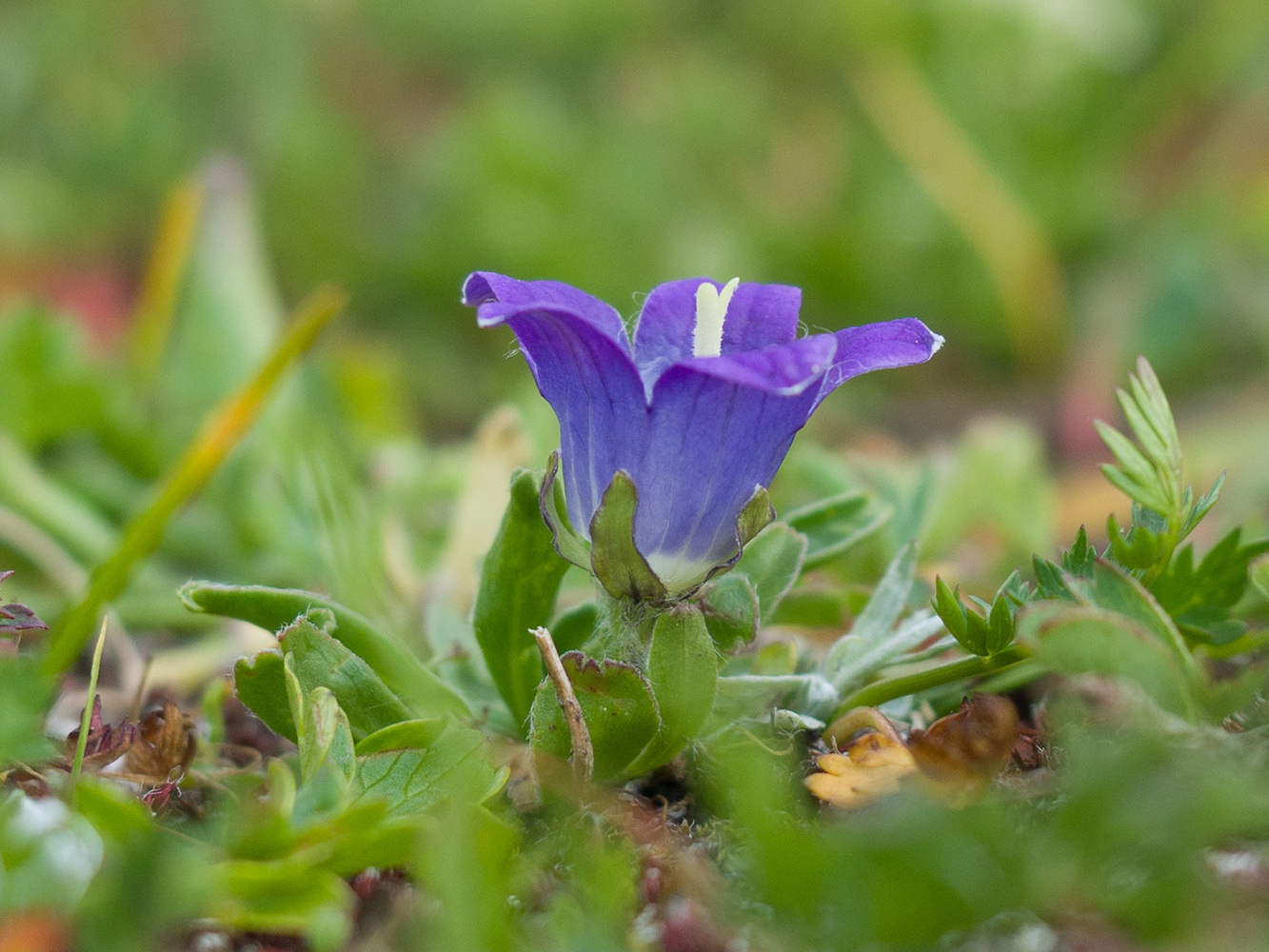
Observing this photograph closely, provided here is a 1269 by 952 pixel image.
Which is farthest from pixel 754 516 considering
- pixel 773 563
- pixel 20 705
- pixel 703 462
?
pixel 20 705

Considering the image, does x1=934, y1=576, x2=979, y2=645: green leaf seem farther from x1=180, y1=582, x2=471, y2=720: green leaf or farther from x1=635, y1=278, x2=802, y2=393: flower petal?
x1=180, y1=582, x2=471, y2=720: green leaf

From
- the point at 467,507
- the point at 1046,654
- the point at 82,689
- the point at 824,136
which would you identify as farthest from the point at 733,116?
the point at 1046,654

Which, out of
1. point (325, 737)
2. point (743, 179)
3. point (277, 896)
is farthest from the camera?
point (743, 179)

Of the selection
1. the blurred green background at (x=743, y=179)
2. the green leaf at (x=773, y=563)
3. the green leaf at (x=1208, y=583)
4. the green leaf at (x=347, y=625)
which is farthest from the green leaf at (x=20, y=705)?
the blurred green background at (x=743, y=179)

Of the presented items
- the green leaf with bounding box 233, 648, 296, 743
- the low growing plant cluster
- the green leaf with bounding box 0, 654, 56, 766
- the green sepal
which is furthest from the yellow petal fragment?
the green leaf with bounding box 0, 654, 56, 766

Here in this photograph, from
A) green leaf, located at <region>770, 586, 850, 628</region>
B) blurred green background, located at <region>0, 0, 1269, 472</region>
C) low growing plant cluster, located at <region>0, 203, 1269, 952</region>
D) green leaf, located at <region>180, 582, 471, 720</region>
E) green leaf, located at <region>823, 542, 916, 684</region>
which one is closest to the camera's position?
low growing plant cluster, located at <region>0, 203, 1269, 952</region>

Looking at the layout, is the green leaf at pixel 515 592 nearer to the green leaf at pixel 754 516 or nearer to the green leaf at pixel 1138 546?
the green leaf at pixel 754 516

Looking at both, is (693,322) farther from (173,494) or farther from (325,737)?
(173,494)
